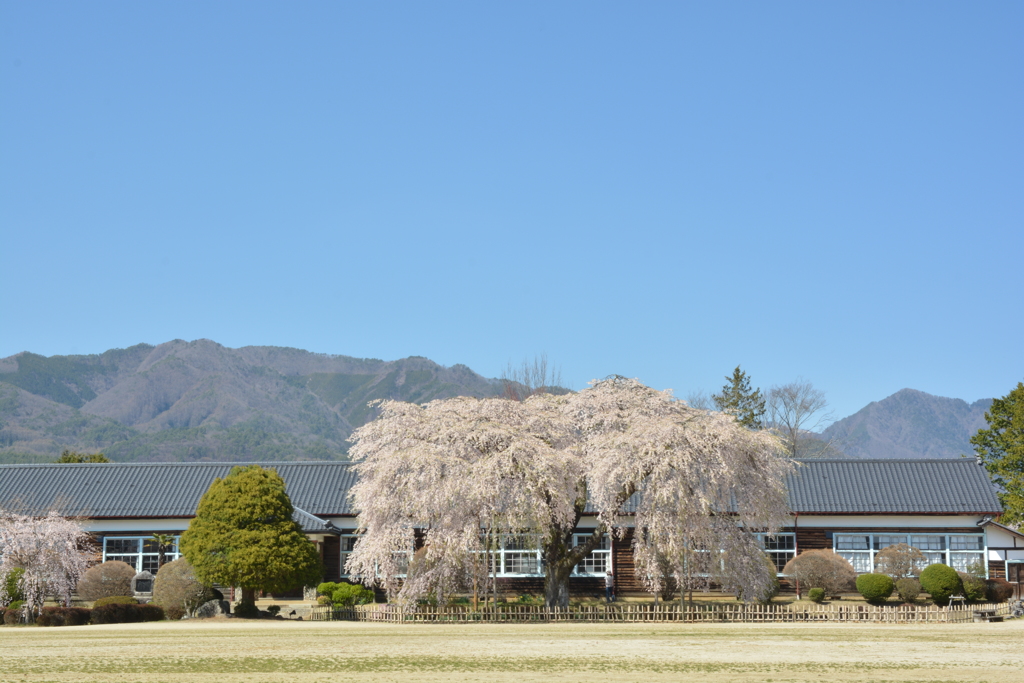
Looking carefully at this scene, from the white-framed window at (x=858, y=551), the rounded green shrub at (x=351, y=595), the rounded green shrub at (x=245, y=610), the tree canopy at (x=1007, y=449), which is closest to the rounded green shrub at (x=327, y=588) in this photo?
the rounded green shrub at (x=351, y=595)

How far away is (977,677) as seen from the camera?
12.0 m

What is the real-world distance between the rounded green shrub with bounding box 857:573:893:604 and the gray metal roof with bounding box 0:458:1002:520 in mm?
5278

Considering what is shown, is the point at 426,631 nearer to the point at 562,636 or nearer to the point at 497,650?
the point at 562,636

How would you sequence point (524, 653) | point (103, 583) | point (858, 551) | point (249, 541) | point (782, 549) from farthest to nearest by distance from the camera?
point (782, 549) < point (858, 551) < point (103, 583) < point (249, 541) < point (524, 653)

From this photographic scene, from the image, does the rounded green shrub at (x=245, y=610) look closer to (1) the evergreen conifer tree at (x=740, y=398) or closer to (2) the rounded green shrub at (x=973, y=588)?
(2) the rounded green shrub at (x=973, y=588)

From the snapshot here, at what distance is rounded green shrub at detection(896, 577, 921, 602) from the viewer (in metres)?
29.8

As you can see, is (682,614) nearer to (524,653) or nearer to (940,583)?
(940,583)

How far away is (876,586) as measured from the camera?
29.5 meters

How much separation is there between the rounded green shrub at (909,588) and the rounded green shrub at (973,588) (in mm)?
1320

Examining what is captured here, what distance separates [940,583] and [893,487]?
25.3 feet

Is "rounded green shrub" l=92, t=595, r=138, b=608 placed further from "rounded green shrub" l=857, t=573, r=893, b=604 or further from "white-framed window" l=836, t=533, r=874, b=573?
"white-framed window" l=836, t=533, r=874, b=573

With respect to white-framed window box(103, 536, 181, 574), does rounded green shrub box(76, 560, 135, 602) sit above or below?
below

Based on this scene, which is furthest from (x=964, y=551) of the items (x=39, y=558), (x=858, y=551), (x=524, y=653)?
(x=39, y=558)

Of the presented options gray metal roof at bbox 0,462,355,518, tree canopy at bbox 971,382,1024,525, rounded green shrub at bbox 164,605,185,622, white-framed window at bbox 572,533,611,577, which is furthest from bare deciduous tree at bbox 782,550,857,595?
rounded green shrub at bbox 164,605,185,622
